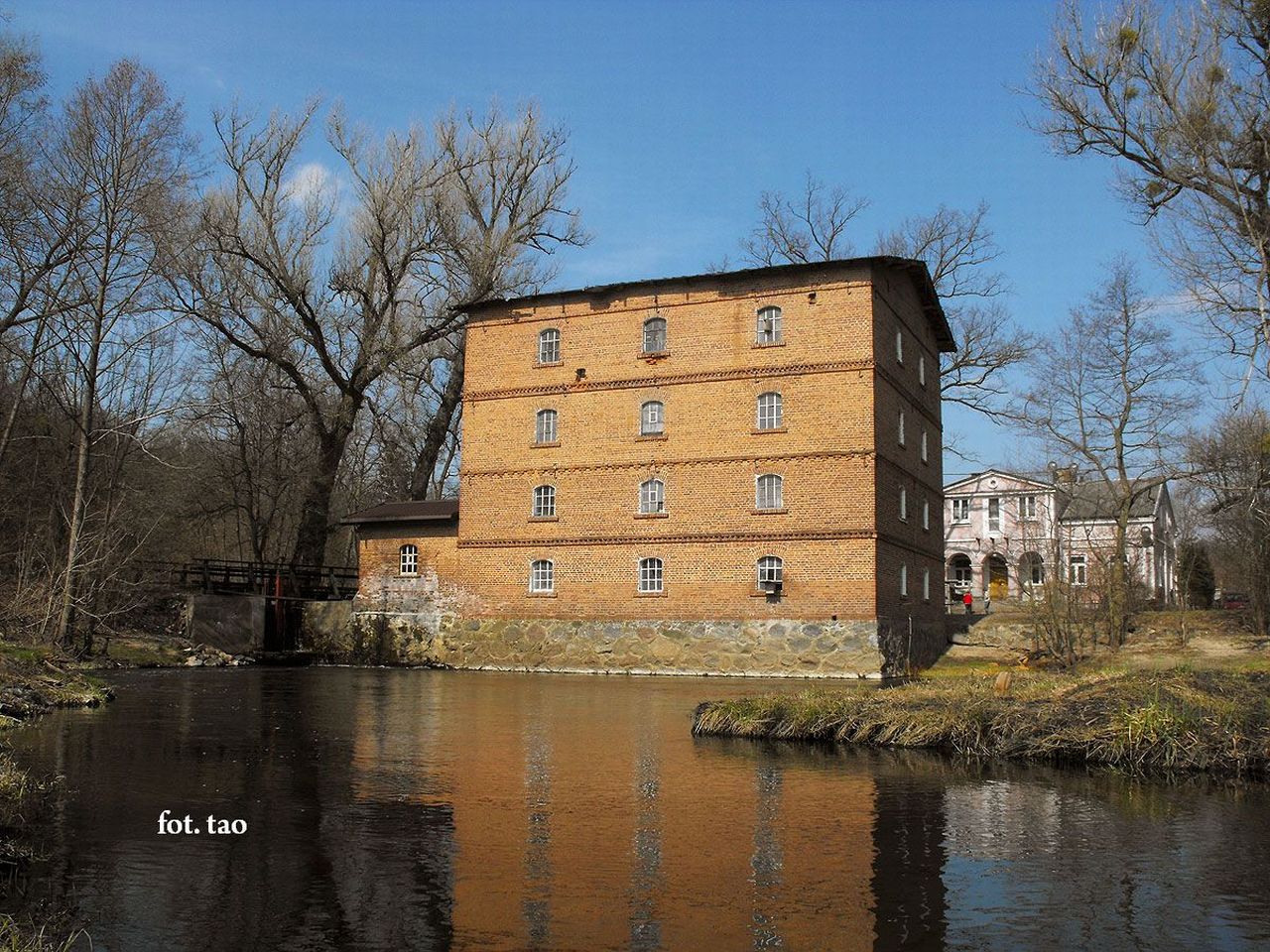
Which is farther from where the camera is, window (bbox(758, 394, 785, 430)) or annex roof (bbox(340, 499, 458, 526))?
annex roof (bbox(340, 499, 458, 526))

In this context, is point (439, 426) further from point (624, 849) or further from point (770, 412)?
point (624, 849)

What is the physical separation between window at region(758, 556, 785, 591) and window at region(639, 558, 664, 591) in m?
2.85

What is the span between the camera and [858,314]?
28.0 meters

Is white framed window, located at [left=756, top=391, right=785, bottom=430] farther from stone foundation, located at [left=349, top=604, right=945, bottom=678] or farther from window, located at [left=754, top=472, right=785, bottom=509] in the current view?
stone foundation, located at [left=349, top=604, right=945, bottom=678]

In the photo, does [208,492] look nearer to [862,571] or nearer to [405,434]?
[405,434]

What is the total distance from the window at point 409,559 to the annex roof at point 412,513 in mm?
939

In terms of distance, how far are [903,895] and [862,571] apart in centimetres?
2051

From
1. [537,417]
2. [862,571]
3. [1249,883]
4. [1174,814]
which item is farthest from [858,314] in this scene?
[1249,883]

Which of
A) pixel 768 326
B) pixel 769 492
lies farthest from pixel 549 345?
pixel 769 492

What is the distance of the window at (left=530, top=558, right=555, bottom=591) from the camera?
30.7 m

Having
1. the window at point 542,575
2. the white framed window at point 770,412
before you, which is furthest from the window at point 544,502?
the white framed window at point 770,412

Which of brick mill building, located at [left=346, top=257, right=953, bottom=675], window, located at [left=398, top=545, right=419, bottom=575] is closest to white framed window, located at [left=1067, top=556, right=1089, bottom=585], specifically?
brick mill building, located at [left=346, top=257, right=953, bottom=675]

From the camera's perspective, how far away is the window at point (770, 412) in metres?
28.5

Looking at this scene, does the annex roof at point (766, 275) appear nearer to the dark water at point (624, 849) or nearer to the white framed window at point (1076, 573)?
the white framed window at point (1076, 573)
